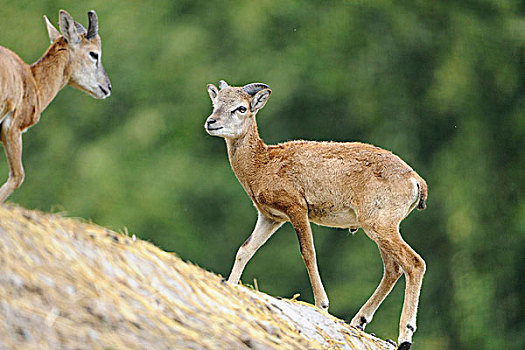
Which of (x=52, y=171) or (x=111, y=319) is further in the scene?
(x=52, y=171)

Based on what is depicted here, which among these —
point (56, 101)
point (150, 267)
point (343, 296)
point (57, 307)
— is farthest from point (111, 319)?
point (56, 101)

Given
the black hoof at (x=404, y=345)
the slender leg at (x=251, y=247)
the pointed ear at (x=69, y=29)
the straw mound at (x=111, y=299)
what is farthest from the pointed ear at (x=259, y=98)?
the black hoof at (x=404, y=345)

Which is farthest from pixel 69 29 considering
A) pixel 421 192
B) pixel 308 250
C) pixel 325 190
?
pixel 421 192

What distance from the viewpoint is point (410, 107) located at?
17641 millimetres

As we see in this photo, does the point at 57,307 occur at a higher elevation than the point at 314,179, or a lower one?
lower

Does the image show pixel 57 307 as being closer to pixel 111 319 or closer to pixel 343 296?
pixel 111 319

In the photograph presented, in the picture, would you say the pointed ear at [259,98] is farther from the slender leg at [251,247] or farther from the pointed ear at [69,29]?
the pointed ear at [69,29]

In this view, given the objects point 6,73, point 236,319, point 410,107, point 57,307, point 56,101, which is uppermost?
point 410,107

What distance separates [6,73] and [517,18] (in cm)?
1278

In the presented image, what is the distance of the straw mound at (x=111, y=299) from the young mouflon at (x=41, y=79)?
236cm

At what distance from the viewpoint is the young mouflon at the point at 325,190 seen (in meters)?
7.89

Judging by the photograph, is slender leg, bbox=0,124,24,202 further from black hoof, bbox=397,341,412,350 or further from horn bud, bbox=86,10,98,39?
black hoof, bbox=397,341,412,350

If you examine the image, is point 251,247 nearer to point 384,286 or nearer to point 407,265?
point 384,286

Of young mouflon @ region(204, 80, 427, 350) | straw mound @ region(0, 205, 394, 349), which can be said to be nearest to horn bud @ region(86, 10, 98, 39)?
young mouflon @ region(204, 80, 427, 350)
